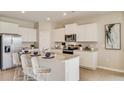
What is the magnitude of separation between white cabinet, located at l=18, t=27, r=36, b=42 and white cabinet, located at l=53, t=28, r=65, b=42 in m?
1.24

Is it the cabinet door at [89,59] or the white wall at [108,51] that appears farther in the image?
the cabinet door at [89,59]

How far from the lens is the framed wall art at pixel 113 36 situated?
5.11m

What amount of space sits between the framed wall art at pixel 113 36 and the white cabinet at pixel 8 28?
4315 millimetres

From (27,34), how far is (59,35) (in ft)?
5.92

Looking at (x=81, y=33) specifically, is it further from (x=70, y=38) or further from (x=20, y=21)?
(x=20, y=21)

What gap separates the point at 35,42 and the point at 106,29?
4.24m

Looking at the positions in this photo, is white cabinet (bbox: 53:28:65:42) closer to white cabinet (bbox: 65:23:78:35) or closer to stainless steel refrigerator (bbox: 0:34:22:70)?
white cabinet (bbox: 65:23:78:35)

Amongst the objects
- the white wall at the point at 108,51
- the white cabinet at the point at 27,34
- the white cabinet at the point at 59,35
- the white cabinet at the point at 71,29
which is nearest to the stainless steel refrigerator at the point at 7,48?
the white cabinet at the point at 27,34

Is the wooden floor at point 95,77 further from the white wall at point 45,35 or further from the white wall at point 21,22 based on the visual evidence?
the white wall at point 45,35

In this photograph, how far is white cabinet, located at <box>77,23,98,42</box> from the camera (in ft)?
18.6

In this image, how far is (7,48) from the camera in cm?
562

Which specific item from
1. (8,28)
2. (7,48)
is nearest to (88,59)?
(7,48)

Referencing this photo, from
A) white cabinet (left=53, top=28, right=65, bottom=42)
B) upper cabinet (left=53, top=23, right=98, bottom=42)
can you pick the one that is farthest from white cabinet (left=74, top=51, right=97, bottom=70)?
white cabinet (left=53, top=28, right=65, bottom=42)

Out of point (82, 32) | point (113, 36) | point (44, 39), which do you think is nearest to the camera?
point (113, 36)
